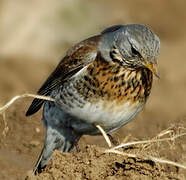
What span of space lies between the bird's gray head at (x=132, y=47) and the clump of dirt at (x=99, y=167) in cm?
87

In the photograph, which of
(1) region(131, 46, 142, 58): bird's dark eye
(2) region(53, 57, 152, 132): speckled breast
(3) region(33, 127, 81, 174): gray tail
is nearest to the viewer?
(1) region(131, 46, 142, 58): bird's dark eye

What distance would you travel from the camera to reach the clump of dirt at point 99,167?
4.66 meters

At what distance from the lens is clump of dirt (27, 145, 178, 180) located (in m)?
4.66

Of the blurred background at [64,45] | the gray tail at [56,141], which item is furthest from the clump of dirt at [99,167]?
the blurred background at [64,45]

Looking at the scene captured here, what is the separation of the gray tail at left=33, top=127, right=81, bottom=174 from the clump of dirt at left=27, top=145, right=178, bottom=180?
1037mm

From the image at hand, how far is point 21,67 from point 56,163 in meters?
6.17

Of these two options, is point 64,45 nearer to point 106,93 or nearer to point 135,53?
point 106,93

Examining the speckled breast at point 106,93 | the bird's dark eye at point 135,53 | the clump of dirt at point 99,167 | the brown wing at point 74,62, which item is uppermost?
the brown wing at point 74,62

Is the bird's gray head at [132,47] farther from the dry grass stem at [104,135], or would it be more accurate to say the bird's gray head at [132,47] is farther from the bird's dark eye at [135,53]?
the dry grass stem at [104,135]

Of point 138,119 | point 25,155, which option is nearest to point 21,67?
point 138,119

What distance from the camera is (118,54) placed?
4.97m

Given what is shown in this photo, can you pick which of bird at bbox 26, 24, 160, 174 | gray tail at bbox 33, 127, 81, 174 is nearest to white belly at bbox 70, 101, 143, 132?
bird at bbox 26, 24, 160, 174

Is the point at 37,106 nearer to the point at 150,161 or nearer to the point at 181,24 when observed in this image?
the point at 150,161

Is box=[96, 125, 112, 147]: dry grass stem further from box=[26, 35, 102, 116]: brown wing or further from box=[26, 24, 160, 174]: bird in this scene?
box=[26, 35, 102, 116]: brown wing
